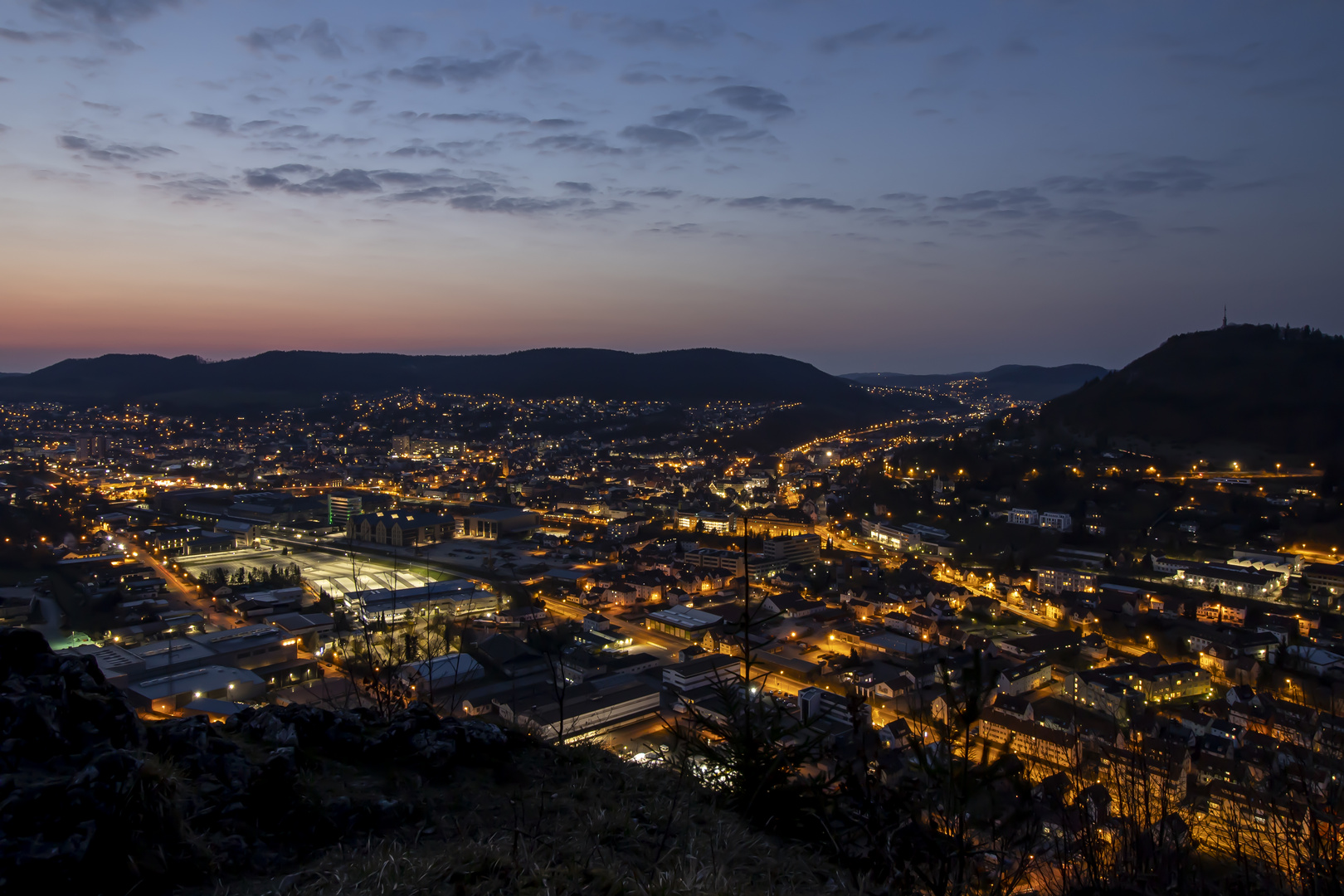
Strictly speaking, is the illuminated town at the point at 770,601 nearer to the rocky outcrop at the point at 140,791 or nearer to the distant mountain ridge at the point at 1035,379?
the rocky outcrop at the point at 140,791

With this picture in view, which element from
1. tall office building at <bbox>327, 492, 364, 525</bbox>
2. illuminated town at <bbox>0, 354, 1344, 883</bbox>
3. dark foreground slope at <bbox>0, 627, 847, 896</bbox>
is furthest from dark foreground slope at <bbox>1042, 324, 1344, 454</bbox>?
dark foreground slope at <bbox>0, 627, 847, 896</bbox>

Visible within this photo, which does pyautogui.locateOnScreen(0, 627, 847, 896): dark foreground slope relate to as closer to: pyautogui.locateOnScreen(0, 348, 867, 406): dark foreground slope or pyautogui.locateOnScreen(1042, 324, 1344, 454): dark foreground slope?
pyautogui.locateOnScreen(1042, 324, 1344, 454): dark foreground slope

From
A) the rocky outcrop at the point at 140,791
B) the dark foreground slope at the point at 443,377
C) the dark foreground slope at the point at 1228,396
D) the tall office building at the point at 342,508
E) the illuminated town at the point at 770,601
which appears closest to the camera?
the rocky outcrop at the point at 140,791

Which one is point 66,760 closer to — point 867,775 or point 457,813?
point 457,813

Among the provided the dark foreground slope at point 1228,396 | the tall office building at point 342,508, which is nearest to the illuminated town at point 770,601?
the tall office building at point 342,508

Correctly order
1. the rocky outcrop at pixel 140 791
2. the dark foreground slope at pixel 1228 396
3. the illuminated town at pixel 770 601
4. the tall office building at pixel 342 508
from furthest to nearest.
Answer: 1. the dark foreground slope at pixel 1228 396
2. the tall office building at pixel 342 508
3. the illuminated town at pixel 770 601
4. the rocky outcrop at pixel 140 791

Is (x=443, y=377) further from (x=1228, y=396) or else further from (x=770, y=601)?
(x=770, y=601)
